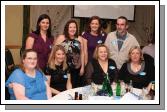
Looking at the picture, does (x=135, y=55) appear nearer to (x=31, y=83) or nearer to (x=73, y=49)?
(x=73, y=49)

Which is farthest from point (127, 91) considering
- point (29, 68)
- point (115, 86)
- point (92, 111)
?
point (29, 68)

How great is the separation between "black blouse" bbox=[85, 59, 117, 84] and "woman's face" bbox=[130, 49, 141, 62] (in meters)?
0.17

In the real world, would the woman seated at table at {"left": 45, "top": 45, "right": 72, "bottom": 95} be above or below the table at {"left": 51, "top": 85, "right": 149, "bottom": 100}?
above

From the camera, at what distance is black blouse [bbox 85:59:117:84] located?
3.43 metres

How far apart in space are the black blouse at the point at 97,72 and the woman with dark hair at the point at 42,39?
39cm

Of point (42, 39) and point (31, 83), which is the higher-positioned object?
point (42, 39)

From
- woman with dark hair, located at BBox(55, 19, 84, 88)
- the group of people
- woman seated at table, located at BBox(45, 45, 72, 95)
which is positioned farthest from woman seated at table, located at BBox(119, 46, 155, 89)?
woman seated at table, located at BBox(45, 45, 72, 95)

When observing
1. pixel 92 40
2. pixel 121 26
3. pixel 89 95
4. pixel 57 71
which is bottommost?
pixel 89 95

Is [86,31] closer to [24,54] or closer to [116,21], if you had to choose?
[116,21]

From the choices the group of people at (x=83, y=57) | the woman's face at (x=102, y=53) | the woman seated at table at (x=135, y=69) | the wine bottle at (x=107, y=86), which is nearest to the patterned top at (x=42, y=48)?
the group of people at (x=83, y=57)

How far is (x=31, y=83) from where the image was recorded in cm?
337

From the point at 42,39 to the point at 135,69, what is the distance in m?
0.88

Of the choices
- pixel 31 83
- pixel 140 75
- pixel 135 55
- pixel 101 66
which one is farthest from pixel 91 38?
pixel 31 83

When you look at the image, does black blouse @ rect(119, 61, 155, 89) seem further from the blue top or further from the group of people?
the blue top
